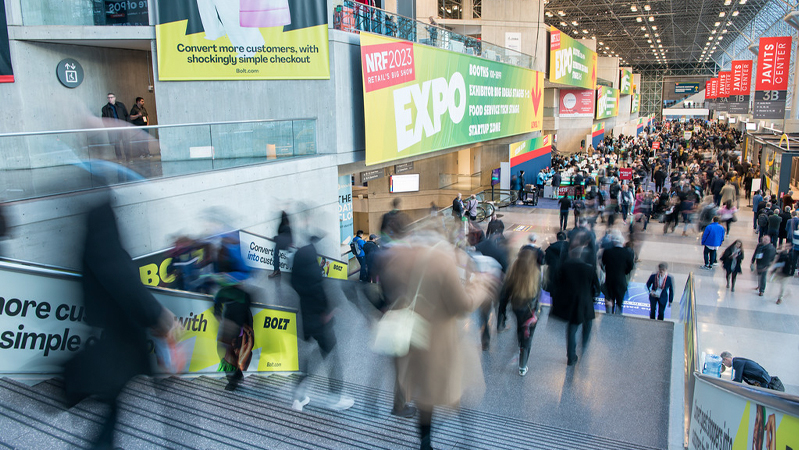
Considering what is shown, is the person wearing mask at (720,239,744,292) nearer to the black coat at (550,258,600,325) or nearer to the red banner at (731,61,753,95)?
the black coat at (550,258,600,325)

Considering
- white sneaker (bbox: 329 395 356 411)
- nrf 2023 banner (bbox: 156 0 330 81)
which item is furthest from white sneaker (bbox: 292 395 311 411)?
nrf 2023 banner (bbox: 156 0 330 81)

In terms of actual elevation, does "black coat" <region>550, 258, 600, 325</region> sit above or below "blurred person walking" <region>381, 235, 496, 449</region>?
below

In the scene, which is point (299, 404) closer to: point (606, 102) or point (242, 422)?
point (242, 422)

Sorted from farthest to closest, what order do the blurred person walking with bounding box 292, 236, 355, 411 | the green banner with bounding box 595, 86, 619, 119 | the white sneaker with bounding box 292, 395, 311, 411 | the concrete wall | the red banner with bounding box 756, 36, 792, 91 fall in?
the green banner with bounding box 595, 86, 619, 119
the red banner with bounding box 756, 36, 792, 91
the white sneaker with bounding box 292, 395, 311, 411
the blurred person walking with bounding box 292, 236, 355, 411
the concrete wall

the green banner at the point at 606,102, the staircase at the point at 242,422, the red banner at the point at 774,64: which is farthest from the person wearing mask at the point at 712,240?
the green banner at the point at 606,102

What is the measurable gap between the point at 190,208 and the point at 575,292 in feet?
19.8

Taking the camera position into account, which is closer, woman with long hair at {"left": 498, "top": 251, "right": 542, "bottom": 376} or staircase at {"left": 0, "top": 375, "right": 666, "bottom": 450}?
staircase at {"left": 0, "top": 375, "right": 666, "bottom": 450}

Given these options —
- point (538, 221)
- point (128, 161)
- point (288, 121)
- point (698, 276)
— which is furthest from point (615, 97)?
point (128, 161)

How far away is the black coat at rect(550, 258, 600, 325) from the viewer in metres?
5.57

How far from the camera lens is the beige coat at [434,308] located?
3199 mm

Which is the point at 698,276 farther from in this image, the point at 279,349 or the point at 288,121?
the point at 279,349

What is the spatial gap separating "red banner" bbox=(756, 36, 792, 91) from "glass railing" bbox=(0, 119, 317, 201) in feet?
74.1

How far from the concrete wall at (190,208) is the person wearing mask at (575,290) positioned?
8.11 ft

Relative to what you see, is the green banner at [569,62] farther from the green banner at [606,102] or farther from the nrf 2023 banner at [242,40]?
the nrf 2023 banner at [242,40]
